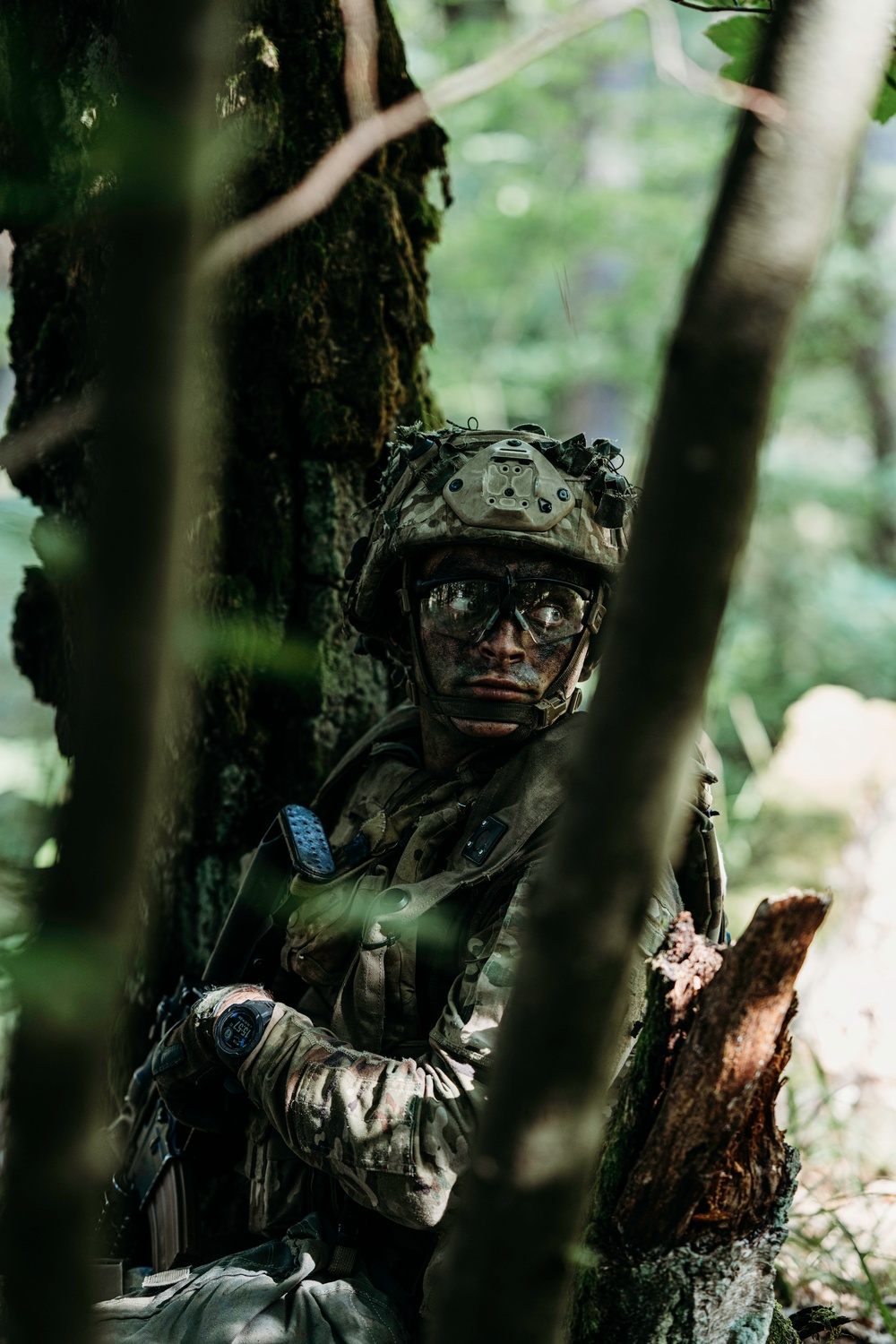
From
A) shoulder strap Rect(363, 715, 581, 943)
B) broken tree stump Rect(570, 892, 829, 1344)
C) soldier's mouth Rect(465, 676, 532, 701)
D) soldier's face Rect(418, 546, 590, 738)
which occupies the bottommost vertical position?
broken tree stump Rect(570, 892, 829, 1344)

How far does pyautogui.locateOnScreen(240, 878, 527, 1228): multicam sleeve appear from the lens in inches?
86.1

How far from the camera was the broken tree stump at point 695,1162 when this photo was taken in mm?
1852

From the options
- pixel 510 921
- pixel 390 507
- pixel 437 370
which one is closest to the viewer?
pixel 510 921

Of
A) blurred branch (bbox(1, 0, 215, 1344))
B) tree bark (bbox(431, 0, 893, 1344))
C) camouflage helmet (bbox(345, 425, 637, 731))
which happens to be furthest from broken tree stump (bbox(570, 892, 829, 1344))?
blurred branch (bbox(1, 0, 215, 1344))

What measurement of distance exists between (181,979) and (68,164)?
2297 mm

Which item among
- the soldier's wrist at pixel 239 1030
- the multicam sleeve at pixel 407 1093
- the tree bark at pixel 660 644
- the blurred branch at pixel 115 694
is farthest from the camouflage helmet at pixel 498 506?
the blurred branch at pixel 115 694

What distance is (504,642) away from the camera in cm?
271

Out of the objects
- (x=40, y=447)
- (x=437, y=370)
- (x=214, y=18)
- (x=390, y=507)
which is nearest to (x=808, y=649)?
(x=437, y=370)

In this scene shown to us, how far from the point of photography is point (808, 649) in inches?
454

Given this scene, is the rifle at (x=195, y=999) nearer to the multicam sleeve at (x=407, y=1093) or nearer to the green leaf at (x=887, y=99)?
the multicam sleeve at (x=407, y=1093)

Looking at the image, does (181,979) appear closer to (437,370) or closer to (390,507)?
(390,507)

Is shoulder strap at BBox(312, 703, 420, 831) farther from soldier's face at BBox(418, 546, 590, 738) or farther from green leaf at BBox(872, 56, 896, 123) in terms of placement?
green leaf at BBox(872, 56, 896, 123)

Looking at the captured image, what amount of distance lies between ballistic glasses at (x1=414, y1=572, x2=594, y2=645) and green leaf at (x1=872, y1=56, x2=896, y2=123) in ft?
4.16

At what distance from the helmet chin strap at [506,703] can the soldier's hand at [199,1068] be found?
81 centimetres
